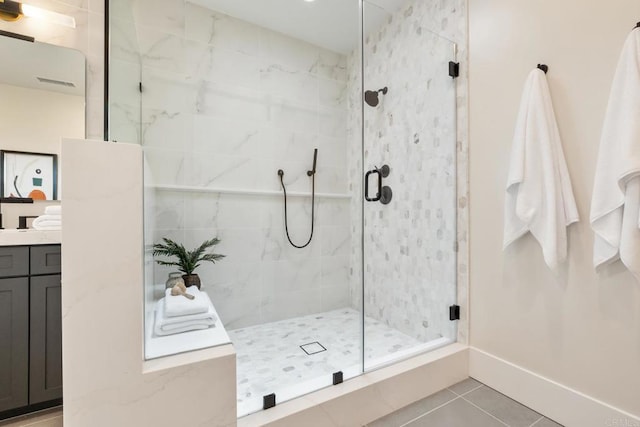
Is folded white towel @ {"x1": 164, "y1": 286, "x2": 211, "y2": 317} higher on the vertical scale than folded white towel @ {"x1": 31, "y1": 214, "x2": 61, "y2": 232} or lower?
lower

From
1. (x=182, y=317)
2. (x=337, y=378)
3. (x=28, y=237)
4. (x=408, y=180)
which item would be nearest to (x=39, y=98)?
(x=28, y=237)

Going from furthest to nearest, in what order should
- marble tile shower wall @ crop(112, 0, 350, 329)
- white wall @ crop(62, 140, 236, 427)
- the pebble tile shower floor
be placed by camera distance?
1. marble tile shower wall @ crop(112, 0, 350, 329)
2. the pebble tile shower floor
3. white wall @ crop(62, 140, 236, 427)

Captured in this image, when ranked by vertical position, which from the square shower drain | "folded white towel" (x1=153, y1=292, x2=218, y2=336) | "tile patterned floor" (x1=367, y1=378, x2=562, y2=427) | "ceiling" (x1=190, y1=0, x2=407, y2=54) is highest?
"ceiling" (x1=190, y1=0, x2=407, y2=54)

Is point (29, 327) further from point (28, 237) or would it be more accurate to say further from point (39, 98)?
point (39, 98)

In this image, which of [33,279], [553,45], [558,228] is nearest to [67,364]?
[33,279]

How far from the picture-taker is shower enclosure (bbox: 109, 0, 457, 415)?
1.91 meters

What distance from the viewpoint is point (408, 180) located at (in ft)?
6.90

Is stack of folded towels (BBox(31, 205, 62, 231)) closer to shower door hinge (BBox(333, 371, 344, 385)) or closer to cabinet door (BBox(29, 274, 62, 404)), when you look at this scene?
cabinet door (BBox(29, 274, 62, 404))

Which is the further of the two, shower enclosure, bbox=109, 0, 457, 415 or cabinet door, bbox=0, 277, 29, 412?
shower enclosure, bbox=109, 0, 457, 415

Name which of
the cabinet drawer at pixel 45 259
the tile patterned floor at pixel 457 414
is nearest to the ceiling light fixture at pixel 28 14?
the cabinet drawer at pixel 45 259

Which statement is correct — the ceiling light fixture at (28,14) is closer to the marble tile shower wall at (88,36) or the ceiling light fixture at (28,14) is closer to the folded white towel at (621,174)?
the marble tile shower wall at (88,36)

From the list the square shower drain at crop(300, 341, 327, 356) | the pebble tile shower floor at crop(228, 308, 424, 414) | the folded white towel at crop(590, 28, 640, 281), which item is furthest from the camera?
the square shower drain at crop(300, 341, 327, 356)

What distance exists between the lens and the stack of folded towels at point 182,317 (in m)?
1.20

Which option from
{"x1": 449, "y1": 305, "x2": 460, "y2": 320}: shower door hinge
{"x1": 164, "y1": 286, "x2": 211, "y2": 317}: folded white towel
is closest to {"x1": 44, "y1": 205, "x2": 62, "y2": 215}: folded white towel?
{"x1": 164, "y1": 286, "x2": 211, "y2": 317}: folded white towel
